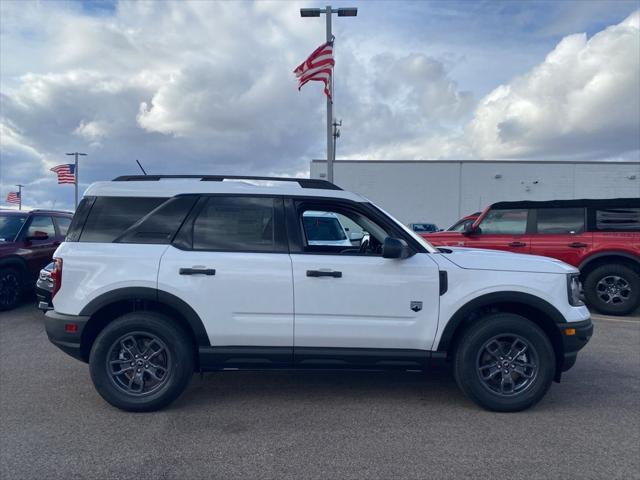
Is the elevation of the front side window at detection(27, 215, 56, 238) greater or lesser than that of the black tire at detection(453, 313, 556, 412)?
greater

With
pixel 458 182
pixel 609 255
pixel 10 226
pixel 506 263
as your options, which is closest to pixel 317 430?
pixel 506 263

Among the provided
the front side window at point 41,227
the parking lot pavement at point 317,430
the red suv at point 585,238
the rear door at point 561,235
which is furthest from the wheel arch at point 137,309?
the rear door at point 561,235

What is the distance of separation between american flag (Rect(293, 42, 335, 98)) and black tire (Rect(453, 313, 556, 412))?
10.1 metres

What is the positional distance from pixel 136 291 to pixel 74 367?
6.59ft

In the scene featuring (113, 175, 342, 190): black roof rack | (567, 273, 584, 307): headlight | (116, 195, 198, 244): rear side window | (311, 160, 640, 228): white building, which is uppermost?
(311, 160, 640, 228): white building

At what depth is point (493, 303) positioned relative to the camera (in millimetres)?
4176

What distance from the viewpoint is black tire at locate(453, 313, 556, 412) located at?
13.5 ft

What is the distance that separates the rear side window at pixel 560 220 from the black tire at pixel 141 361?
6.87 m

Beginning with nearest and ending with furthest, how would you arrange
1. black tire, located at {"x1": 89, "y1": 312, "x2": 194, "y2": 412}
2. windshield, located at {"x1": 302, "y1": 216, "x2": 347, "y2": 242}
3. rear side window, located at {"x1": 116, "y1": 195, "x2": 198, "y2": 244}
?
black tire, located at {"x1": 89, "y1": 312, "x2": 194, "y2": 412} → rear side window, located at {"x1": 116, "y1": 195, "x2": 198, "y2": 244} → windshield, located at {"x1": 302, "y1": 216, "x2": 347, "y2": 242}

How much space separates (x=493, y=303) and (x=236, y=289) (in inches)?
85.2

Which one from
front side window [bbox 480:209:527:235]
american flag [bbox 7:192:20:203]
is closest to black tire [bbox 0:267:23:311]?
front side window [bbox 480:209:527:235]

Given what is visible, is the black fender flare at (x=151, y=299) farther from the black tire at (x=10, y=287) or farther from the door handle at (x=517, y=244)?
the door handle at (x=517, y=244)

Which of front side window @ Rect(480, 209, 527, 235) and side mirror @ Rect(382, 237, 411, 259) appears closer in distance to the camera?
side mirror @ Rect(382, 237, 411, 259)

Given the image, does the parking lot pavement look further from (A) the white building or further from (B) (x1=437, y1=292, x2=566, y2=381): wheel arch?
(A) the white building
